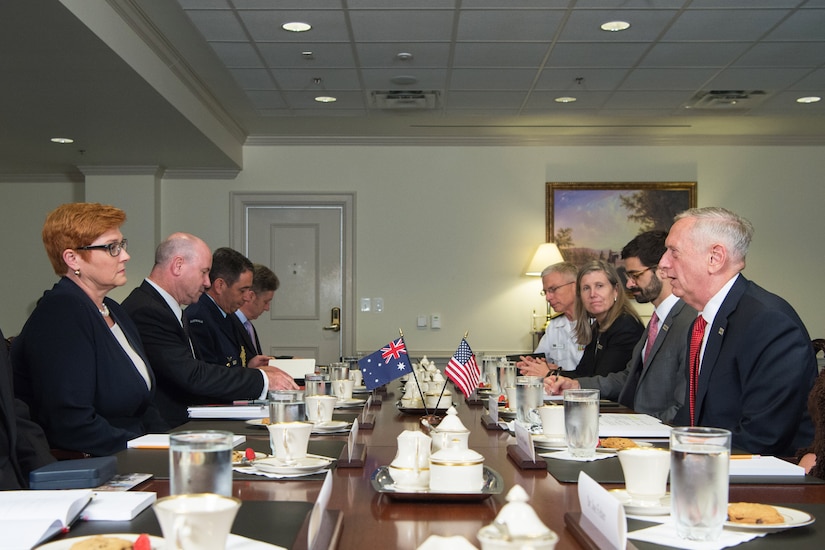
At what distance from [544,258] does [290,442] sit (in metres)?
6.58

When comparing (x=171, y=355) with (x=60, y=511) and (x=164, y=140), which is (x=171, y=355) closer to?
(x=60, y=511)

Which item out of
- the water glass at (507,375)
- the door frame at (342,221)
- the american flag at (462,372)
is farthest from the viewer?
the door frame at (342,221)

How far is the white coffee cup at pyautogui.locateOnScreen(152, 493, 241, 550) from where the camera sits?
94cm

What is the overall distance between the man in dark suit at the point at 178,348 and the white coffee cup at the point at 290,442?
168cm

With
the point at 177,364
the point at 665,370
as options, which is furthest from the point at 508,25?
the point at 177,364

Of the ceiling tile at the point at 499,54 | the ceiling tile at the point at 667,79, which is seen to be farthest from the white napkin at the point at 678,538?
the ceiling tile at the point at 667,79

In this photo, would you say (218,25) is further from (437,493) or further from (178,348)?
(437,493)

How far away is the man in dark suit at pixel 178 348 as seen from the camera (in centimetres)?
354

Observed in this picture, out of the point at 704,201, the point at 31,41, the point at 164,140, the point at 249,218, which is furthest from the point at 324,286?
the point at 31,41

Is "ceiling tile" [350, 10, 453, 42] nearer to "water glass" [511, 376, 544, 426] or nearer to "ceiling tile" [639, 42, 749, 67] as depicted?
"ceiling tile" [639, 42, 749, 67]

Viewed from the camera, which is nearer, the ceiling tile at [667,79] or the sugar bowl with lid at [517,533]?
the sugar bowl with lid at [517,533]

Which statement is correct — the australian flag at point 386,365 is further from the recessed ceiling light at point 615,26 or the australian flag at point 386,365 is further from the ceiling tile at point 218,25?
the recessed ceiling light at point 615,26

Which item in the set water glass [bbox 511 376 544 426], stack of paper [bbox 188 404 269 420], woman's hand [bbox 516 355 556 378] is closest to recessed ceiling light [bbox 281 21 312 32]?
woman's hand [bbox 516 355 556 378]

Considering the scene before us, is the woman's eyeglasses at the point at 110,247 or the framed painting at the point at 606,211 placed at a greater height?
the framed painting at the point at 606,211
